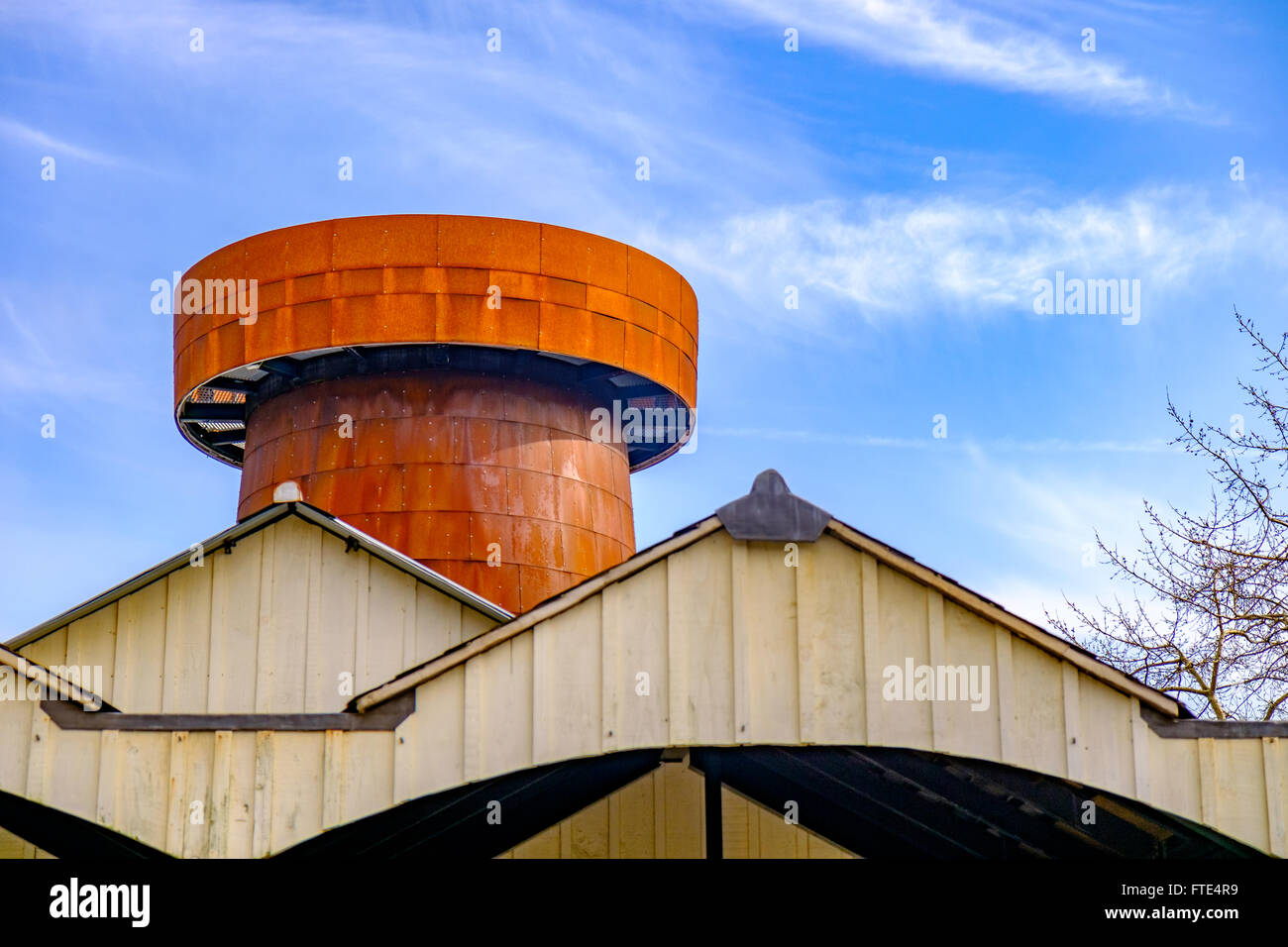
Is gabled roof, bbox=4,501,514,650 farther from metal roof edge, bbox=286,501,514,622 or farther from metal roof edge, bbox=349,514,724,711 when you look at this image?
metal roof edge, bbox=349,514,724,711

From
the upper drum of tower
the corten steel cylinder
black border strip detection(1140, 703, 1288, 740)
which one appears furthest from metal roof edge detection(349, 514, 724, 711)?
the upper drum of tower

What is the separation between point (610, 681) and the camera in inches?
392

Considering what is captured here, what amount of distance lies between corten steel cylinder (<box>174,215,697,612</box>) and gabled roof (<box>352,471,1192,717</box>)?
11.3 meters

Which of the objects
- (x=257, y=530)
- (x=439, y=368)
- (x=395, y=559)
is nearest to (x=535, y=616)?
(x=395, y=559)

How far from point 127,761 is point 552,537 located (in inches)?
501

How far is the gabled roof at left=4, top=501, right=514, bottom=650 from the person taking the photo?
49.6 ft

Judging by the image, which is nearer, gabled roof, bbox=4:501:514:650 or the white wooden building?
the white wooden building

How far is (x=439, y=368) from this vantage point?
22188 millimetres

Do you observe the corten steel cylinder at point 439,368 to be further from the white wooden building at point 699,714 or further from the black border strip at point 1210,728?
the black border strip at point 1210,728

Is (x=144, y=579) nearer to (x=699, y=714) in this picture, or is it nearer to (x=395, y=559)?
(x=395, y=559)

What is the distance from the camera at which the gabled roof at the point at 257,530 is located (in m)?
15.1

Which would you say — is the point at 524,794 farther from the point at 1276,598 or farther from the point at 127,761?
the point at 1276,598
